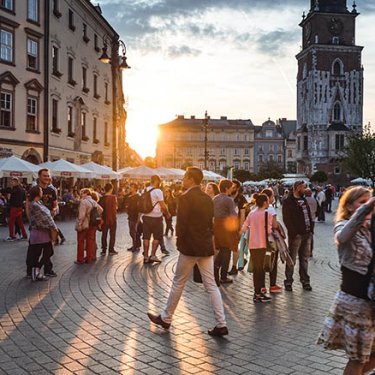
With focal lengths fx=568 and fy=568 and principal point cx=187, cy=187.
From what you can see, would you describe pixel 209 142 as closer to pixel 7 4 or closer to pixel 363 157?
pixel 363 157

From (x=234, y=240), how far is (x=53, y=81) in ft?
84.8

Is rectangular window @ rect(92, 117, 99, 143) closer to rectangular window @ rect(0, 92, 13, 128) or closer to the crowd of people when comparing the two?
rectangular window @ rect(0, 92, 13, 128)

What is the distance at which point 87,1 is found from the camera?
1516 inches

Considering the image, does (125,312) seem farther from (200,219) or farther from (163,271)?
(163,271)

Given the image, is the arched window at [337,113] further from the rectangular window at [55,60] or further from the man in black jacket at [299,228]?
the man in black jacket at [299,228]

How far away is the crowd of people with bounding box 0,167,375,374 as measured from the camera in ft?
14.8

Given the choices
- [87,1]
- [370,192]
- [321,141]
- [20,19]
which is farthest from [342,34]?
[370,192]

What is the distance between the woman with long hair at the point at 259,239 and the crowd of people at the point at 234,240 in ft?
0.05

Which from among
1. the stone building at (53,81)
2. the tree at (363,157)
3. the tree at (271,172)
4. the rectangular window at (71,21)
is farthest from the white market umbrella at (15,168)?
the tree at (271,172)

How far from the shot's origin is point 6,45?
29234 millimetres

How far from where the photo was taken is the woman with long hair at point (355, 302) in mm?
4449

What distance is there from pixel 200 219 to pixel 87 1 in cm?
3483

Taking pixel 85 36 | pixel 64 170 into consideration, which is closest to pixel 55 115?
pixel 85 36

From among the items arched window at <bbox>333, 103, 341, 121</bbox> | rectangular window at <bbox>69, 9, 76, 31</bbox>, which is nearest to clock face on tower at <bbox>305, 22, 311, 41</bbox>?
arched window at <bbox>333, 103, 341, 121</bbox>
